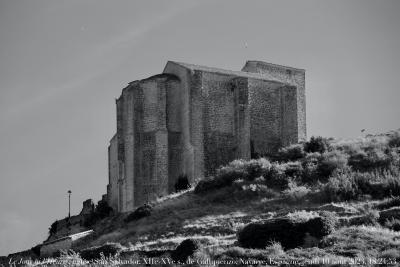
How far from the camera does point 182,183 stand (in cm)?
4316

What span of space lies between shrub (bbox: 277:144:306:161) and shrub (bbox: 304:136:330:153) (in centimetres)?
27

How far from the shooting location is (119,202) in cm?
4553

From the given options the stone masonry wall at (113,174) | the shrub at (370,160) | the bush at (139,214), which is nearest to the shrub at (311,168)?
the shrub at (370,160)

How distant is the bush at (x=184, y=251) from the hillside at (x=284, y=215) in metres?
0.03

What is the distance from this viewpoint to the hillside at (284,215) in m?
20.3

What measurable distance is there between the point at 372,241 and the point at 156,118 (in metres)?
25.1

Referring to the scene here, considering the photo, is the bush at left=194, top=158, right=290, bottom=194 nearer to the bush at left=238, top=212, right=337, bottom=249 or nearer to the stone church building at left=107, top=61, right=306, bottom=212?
the stone church building at left=107, top=61, right=306, bottom=212

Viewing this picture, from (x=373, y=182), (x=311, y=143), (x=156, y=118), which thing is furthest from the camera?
(x=156, y=118)

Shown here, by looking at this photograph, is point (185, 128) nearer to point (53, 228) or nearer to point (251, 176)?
point (251, 176)

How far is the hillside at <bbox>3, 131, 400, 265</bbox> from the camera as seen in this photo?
66.5 feet

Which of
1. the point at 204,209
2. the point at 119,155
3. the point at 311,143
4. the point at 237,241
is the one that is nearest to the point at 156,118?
the point at 119,155

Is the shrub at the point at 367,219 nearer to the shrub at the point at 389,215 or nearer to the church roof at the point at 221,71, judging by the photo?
the shrub at the point at 389,215

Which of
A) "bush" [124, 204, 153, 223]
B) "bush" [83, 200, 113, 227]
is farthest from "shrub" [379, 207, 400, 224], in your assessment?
"bush" [83, 200, 113, 227]

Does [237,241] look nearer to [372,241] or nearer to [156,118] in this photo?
[372,241]
